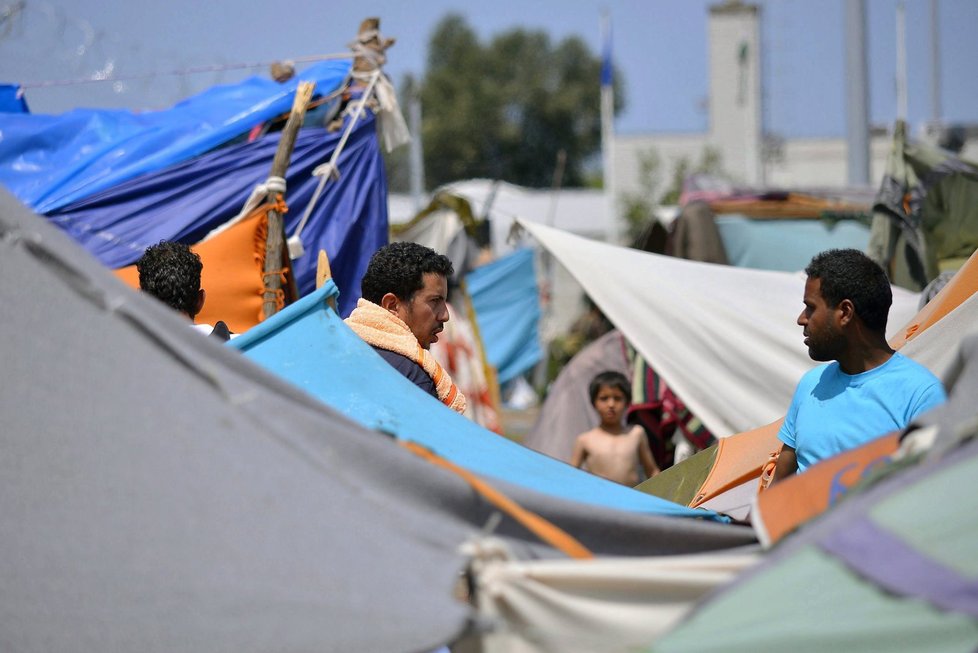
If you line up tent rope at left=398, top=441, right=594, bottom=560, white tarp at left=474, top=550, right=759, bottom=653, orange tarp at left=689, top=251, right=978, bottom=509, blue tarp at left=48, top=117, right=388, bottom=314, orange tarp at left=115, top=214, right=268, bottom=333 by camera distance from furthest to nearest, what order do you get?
blue tarp at left=48, top=117, right=388, bottom=314 < orange tarp at left=115, top=214, right=268, bottom=333 < orange tarp at left=689, top=251, right=978, bottom=509 < tent rope at left=398, top=441, right=594, bottom=560 < white tarp at left=474, top=550, right=759, bottom=653

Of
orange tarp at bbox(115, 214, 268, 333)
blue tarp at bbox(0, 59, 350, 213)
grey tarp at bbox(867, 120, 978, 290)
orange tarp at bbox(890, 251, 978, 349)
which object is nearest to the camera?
orange tarp at bbox(890, 251, 978, 349)

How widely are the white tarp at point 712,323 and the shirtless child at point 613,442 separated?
685mm

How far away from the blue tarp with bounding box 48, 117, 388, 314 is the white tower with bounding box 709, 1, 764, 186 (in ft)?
87.8

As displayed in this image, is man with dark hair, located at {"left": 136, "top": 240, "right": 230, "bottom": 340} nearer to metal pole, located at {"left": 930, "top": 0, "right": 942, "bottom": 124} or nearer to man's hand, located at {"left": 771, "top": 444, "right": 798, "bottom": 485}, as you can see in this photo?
man's hand, located at {"left": 771, "top": 444, "right": 798, "bottom": 485}

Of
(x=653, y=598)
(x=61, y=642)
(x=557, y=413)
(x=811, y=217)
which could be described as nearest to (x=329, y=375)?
(x=61, y=642)

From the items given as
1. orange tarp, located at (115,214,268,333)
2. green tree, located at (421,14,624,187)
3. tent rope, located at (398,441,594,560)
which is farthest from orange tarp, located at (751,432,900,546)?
green tree, located at (421,14,624,187)

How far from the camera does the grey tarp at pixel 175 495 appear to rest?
2.22m

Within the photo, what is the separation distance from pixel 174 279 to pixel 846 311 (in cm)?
220

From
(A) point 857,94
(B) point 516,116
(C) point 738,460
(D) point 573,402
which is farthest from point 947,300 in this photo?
(B) point 516,116

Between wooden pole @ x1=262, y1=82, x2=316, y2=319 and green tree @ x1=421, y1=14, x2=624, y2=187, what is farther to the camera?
green tree @ x1=421, y1=14, x2=624, y2=187

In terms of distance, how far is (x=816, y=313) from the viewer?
3541 millimetres

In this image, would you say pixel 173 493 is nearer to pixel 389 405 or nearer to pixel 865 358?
pixel 389 405

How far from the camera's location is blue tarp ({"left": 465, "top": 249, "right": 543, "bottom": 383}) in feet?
36.0

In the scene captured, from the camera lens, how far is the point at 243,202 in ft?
18.2
